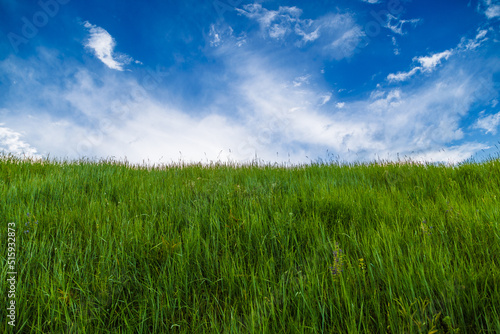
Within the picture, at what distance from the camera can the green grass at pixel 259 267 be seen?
1723mm

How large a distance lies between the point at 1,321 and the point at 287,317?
2.00 metres

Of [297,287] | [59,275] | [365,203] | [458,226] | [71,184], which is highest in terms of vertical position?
[71,184]

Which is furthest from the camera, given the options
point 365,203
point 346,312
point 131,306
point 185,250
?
point 365,203

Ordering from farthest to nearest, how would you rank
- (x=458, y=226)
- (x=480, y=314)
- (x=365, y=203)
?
1. (x=365, y=203)
2. (x=458, y=226)
3. (x=480, y=314)

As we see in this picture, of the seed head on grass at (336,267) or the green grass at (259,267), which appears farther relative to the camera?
the seed head on grass at (336,267)

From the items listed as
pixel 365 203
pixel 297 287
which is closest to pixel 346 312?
pixel 297 287

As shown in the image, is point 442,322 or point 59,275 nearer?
point 442,322

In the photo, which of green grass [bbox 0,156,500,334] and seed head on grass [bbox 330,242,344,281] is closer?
green grass [bbox 0,156,500,334]

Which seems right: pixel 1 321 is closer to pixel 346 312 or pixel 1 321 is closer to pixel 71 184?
pixel 346 312

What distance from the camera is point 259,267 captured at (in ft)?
7.38

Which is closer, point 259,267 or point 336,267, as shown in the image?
point 336,267

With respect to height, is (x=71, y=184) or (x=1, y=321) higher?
(x=71, y=184)

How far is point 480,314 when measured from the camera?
1572mm

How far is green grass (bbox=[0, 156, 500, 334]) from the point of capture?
5.65 feet
